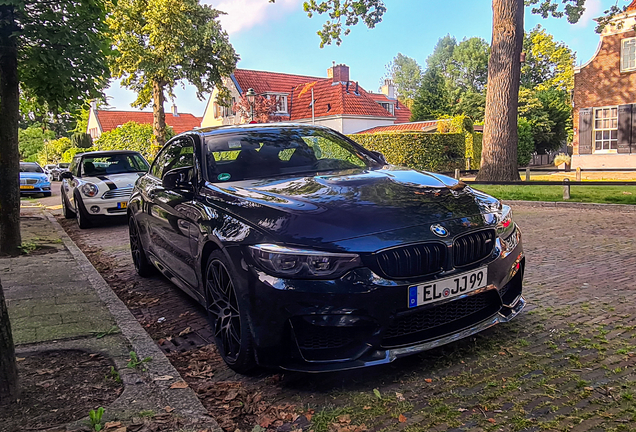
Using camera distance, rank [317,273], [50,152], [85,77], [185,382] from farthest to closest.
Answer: [50,152] < [85,77] < [185,382] < [317,273]

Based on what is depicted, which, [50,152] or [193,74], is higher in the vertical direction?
[193,74]

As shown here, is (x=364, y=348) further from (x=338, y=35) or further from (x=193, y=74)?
(x=193, y=74)

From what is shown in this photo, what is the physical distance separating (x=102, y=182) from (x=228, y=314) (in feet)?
30.3

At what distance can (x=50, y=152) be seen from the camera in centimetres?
6053

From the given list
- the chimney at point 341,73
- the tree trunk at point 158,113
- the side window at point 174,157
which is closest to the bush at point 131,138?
the tree trunk at point 158,113

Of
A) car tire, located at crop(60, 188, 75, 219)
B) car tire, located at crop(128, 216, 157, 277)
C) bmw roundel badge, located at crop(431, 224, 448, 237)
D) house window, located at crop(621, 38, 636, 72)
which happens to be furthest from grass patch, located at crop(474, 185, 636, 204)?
house window, located at crop(621, 38, 636, 72)

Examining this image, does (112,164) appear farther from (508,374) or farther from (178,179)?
(508,374)

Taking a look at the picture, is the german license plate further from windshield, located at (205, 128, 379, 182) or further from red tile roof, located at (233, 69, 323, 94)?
red tile roof, located at (233, 69, 323, 94)

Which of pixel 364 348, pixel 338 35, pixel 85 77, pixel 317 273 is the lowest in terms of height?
pixel 364 348

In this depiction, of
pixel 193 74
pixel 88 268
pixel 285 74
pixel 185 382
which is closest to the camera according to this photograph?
pixel 185 382

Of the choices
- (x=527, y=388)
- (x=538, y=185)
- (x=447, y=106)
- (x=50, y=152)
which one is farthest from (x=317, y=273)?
(x=50, y=152)

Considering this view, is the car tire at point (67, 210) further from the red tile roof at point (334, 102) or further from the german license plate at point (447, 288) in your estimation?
the red tile roof at point (334, 102)

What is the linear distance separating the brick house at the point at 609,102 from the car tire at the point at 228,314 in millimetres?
24898

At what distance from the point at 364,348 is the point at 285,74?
46.0m
